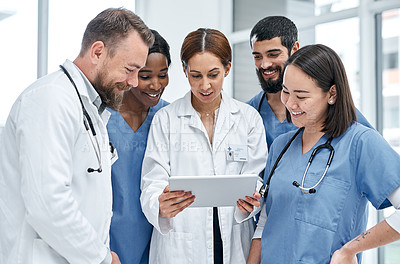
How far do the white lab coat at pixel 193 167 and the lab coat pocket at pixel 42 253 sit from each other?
49 centimetres

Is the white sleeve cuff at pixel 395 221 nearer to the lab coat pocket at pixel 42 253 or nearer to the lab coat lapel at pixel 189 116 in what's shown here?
the lab coat lapel at pixel 189 116

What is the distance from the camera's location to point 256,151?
5.92 feet

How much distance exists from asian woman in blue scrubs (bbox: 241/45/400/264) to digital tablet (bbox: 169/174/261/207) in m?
0.13

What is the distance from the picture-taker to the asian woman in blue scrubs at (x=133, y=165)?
1900 mm

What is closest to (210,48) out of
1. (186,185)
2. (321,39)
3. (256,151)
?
(256,151)

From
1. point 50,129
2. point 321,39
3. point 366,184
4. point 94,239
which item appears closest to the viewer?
point 50,129

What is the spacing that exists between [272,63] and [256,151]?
17.6 inches

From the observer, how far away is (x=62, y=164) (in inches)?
46.0

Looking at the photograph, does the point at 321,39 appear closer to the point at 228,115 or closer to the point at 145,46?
the point at 228,115

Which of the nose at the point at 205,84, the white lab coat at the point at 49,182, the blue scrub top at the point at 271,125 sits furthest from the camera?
the blue scrub top at the point at 271,125

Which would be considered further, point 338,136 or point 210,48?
point 210,48

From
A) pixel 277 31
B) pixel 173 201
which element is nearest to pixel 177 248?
pixel 173 201

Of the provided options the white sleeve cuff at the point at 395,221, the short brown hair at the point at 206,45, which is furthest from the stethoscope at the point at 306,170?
the short brown hair at the point at 206,45

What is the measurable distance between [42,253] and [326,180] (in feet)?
2.84
